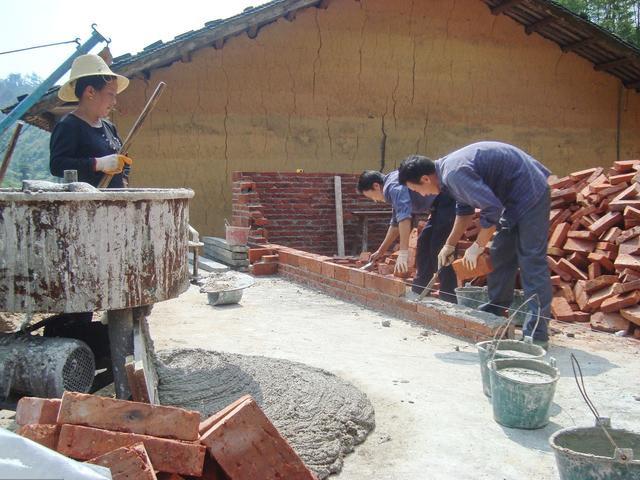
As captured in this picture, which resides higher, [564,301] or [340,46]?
[340,46]

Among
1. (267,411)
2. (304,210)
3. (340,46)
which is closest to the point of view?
(267,411)

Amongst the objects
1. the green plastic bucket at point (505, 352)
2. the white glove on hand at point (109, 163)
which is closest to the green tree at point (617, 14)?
the green plastic bucket at point (505, 352)

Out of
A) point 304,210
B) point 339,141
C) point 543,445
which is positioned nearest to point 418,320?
point 543,445

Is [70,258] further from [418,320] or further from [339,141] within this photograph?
[339,141]

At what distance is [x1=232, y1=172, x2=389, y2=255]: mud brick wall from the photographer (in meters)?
8.48

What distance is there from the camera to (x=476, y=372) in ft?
12.8

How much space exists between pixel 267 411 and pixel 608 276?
3.66 meters

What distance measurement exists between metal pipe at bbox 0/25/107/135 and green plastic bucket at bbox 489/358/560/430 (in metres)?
7.08

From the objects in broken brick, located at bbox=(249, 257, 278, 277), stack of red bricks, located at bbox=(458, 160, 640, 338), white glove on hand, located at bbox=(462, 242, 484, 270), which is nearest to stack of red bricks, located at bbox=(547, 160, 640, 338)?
stack of red bricks, located at bbox=(458, 160, 640, 338)

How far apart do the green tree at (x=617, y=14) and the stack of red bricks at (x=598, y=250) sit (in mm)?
13548

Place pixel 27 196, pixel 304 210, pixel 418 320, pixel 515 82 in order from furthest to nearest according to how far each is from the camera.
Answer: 1. pixel 515 82
2. pixel 304 210
3. pixel 418 320
4. pixel 27 196

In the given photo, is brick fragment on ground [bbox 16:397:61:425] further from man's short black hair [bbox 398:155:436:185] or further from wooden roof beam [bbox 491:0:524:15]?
wooden roof beam [bbox 491:0:524:15]

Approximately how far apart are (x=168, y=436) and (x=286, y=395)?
112 cm

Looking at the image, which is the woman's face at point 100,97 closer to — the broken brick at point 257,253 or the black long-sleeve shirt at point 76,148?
the black long-sleeve shirt at point 76,148
